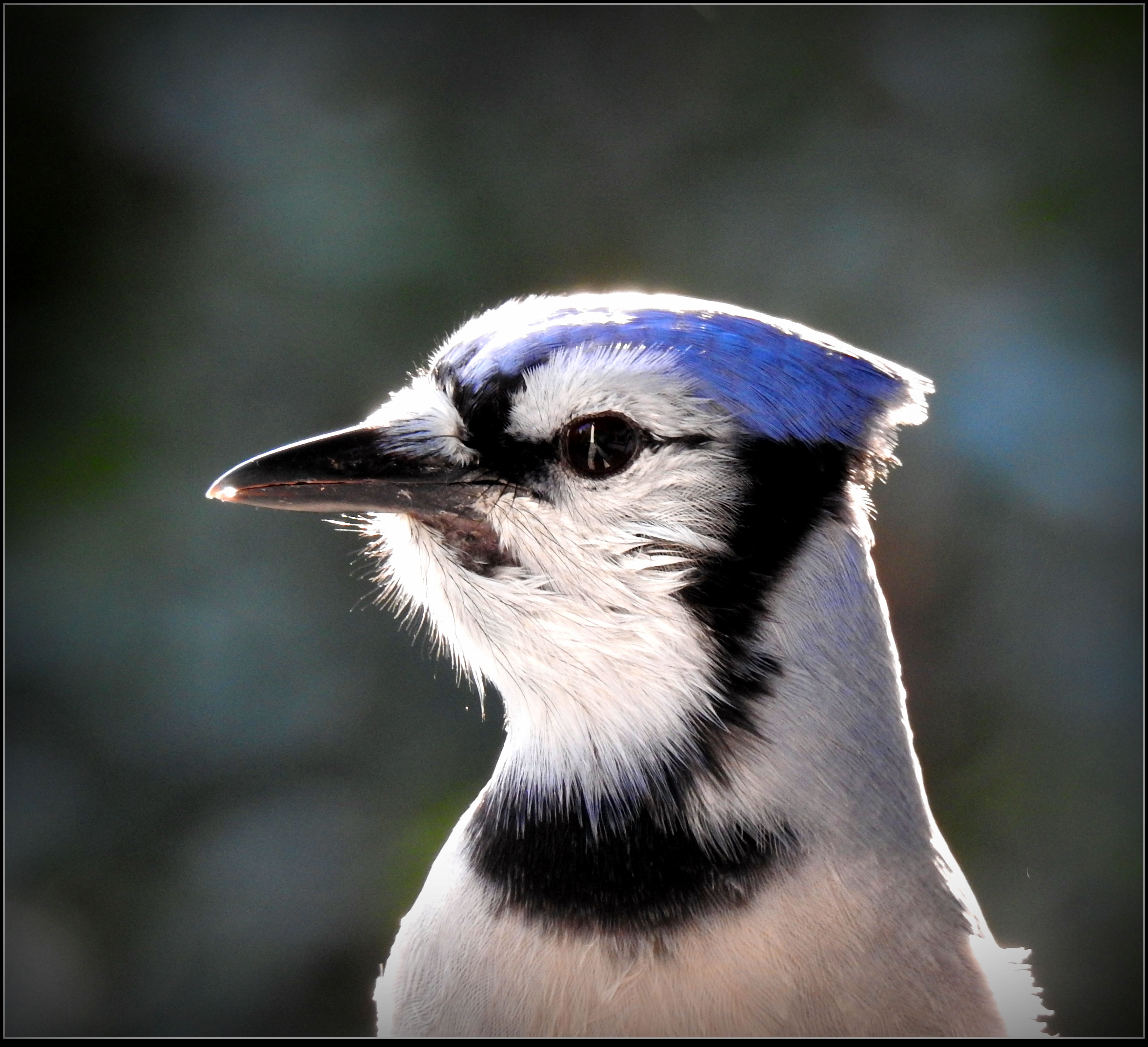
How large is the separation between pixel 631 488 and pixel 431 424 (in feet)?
0.62

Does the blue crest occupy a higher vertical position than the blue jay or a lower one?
higher

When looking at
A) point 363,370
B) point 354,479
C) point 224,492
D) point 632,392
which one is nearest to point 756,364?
point 632,392

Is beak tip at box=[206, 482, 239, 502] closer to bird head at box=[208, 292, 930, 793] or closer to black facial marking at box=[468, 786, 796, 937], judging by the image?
bird head at box=[208, 292, 930, 793]

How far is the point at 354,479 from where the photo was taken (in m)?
0.89

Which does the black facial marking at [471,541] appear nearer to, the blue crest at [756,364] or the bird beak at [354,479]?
the bird beak at [354,479]

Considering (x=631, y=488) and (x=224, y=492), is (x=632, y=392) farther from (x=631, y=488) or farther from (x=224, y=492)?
(x=224, y=492)

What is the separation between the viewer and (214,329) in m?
2.48

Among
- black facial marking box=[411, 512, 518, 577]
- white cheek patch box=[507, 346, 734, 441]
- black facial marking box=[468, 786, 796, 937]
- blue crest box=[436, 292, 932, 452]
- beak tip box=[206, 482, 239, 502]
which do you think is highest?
blue crest box=[436, 292, 932, 452]

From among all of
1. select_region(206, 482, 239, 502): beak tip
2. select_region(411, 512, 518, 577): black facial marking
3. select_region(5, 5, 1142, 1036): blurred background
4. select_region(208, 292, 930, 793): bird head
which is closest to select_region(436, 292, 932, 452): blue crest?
select_region(208, 292, 930, 793): bird head

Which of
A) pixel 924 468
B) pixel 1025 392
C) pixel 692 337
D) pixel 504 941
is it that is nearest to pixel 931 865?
pixel 504 941

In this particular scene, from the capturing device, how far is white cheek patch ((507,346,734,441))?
845 millimetres

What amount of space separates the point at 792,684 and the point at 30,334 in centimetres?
212

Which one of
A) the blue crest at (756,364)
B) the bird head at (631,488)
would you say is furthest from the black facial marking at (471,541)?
the blue crest at (756,364)

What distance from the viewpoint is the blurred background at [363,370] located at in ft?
7.73
